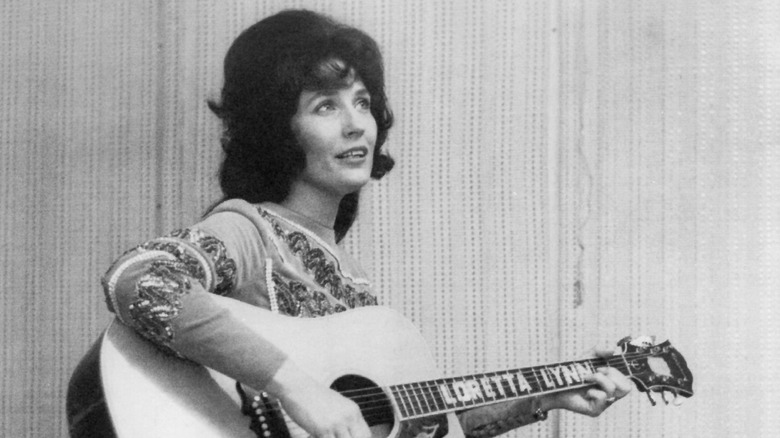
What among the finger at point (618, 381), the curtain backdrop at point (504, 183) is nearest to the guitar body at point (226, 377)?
the finger at point (618, 381)

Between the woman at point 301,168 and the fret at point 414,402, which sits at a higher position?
the woman at point 301,168

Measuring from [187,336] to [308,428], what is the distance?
0.69ft

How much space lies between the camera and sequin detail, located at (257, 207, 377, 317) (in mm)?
1793

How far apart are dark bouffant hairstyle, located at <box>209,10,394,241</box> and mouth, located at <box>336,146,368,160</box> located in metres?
0.07

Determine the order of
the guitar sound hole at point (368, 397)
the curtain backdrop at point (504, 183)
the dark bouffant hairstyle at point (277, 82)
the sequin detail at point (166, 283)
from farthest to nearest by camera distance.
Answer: the curtain backdrop at point (504, 183), the dark bouffant hairstyle at point (277, 82), the guitar sound hole at point (368, 397), the sequin detail at point (166, 283)

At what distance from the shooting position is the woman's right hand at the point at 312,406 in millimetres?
1500

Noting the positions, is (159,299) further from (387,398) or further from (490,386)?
(490,386)

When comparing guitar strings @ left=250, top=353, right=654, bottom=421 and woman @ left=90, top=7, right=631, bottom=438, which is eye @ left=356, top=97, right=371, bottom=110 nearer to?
woman @ left=90, top=7, right=631, bottom=438

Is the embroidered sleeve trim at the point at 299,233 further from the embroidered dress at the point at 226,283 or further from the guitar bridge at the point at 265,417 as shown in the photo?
the guitar bridge at the point at 265,417

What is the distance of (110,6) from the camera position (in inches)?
→ 106

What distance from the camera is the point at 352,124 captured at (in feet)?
6.56

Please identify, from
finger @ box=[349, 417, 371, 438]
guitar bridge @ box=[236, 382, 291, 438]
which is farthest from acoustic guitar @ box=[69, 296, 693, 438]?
finger @ box=[349, 417, 371, 438]

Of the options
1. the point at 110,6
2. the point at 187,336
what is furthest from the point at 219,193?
the point at 187,336

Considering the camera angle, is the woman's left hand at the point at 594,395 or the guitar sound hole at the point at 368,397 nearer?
the guitar sound hole at the point at 368,397
